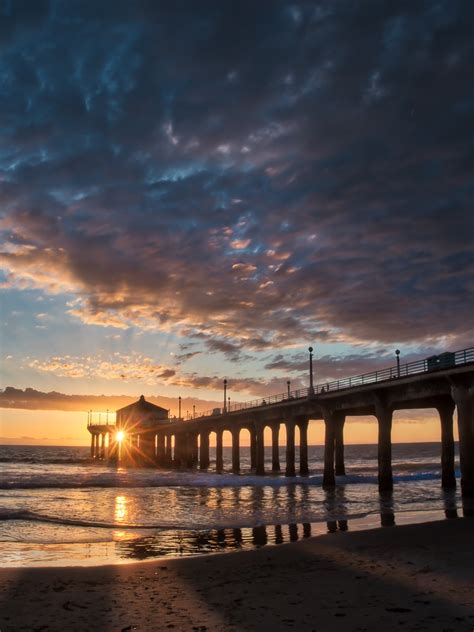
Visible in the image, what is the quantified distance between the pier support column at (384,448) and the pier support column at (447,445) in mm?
3902

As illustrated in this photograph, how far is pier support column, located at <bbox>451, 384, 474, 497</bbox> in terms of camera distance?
25.0 metres

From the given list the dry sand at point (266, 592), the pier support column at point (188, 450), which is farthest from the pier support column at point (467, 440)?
the pier support column at point (188, 450)

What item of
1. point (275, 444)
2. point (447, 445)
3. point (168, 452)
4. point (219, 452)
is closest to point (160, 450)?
point (168, 452)

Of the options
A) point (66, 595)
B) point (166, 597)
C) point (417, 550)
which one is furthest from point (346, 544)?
point (66, 595)

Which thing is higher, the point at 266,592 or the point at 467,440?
the point at 467,440

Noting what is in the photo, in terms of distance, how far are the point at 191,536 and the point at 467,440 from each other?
14.9 metres

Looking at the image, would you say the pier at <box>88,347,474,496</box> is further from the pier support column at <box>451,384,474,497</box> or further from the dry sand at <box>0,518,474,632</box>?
the dry sand at <box>0,518,474,632</box>

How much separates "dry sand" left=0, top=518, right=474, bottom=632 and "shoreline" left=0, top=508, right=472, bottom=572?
3.52 feet

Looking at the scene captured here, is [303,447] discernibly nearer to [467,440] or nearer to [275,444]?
[275,444]

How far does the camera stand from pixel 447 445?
3550 cm

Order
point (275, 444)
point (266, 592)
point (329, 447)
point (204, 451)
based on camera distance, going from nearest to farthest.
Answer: point (266, 592)
point (329, 447)
point (275, 444)
point (204, 451)

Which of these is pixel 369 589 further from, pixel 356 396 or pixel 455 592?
pixel 356 396

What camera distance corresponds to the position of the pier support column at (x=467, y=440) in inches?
983

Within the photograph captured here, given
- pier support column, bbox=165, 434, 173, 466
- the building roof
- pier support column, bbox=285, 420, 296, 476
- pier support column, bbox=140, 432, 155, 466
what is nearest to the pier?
pier support column, bbox=285, 420, 296, 476
